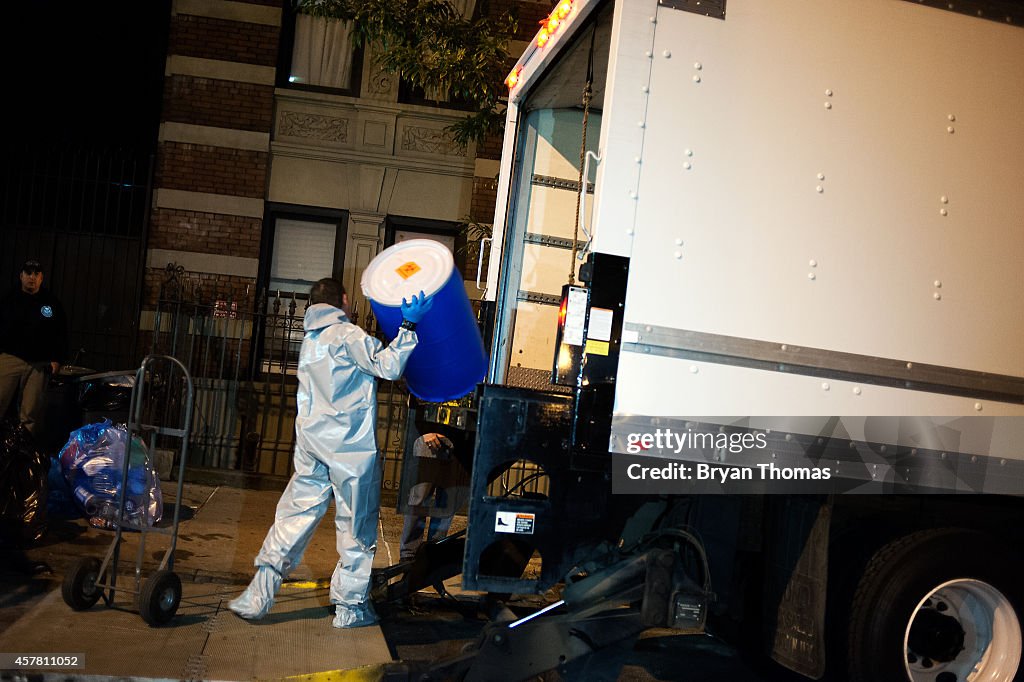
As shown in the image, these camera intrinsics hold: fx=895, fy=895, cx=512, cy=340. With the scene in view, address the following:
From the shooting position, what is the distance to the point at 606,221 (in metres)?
3.45

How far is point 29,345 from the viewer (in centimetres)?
738

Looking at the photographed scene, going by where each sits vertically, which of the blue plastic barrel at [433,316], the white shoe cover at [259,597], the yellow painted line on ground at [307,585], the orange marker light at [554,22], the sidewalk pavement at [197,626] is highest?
the orange marker light at [554,22]

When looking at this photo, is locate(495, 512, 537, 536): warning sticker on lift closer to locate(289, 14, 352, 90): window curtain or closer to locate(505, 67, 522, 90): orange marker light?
locate(505, 67, 522, 90): orange marker light

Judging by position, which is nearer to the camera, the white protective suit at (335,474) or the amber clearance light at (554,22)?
the amber clearance light at (554,22)

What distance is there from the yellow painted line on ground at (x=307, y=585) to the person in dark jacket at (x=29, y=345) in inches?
125

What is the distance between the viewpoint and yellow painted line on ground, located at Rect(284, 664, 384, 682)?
4062 mm

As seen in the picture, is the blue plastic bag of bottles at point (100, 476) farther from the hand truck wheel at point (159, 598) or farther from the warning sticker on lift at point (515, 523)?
the warning sticker on lift at point (515, 523)

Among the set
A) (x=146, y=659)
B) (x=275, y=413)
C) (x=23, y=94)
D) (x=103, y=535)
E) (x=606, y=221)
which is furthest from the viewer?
(x=23, y=94)

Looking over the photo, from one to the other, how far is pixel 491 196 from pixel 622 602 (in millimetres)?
7702

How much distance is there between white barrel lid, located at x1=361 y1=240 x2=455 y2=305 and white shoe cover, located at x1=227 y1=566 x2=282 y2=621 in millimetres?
1595

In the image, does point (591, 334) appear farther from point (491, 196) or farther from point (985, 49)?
point (491, 196)

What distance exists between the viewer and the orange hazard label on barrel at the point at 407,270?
4801 mm

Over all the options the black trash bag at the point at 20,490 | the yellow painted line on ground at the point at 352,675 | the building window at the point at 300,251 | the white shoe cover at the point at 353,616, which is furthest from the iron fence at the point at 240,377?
the yellow painted line on ground at the point at 352,675

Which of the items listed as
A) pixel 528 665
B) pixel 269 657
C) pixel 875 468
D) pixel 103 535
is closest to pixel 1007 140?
pixel 875 468
